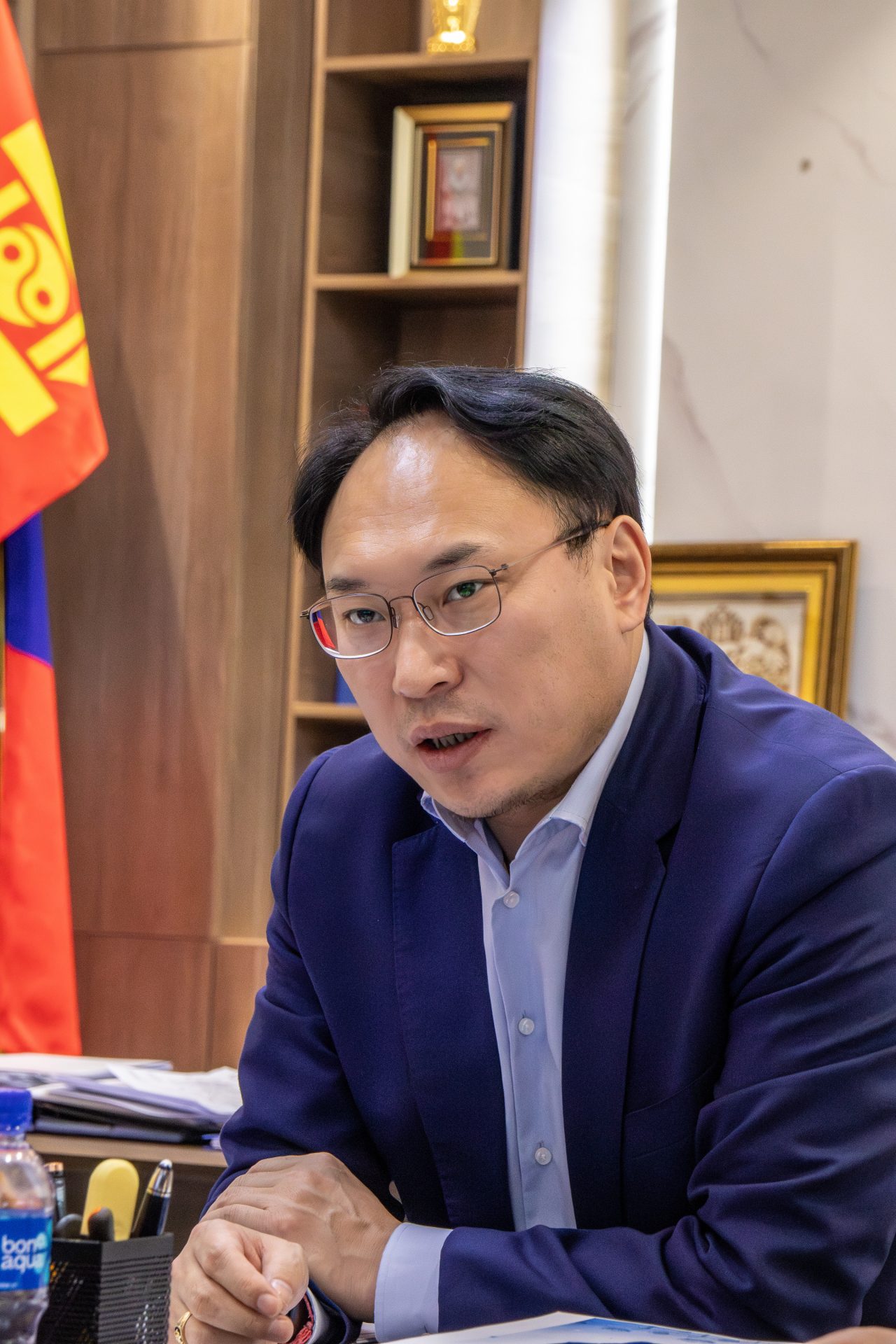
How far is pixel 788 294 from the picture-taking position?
283 cm

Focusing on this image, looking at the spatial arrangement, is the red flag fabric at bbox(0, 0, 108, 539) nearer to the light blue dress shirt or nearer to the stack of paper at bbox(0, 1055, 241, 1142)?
the stack of paper at bbox(0, 1055, 241, 1142)

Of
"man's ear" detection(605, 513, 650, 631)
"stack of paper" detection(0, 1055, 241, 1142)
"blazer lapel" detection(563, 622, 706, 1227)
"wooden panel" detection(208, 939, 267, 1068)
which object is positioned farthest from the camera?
"wooden panel" detection(208, 939, 267, 1068)

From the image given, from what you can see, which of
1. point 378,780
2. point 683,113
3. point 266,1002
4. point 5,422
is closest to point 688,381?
point 683,113

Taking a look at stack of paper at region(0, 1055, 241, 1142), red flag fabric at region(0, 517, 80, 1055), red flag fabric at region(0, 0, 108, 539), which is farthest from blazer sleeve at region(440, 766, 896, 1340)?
red flag fabric at region(0, 0, 108, 539)

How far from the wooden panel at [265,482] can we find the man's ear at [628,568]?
160 centimetres

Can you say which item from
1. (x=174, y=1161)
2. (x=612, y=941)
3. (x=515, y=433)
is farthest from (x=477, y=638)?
(x=174, y=1161)

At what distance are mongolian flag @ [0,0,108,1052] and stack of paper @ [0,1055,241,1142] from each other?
0.58 m

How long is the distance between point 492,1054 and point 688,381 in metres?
1.76

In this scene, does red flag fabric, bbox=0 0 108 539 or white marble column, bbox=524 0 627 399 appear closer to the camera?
red flag fabric, bbox=0 0 108 539

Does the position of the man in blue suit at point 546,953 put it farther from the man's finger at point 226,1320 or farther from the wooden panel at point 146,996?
the wooden panel at point 146,996

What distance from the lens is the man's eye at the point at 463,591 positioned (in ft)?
4.56

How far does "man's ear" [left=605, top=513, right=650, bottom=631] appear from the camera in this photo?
1502mm

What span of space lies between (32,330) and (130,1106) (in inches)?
54.0

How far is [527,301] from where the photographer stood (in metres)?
3.02
